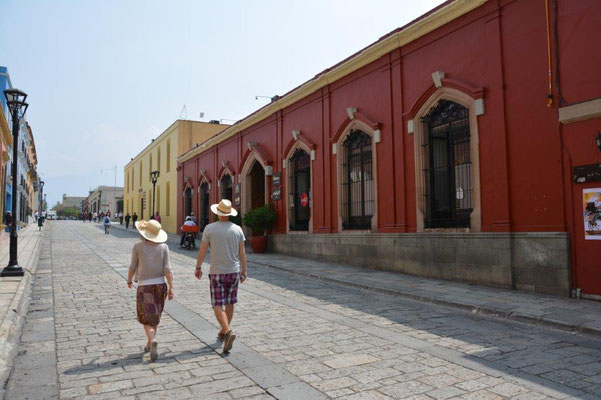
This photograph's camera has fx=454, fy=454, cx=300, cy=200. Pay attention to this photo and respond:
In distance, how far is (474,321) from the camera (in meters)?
6.79

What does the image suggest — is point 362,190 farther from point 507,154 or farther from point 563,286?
point 563,286

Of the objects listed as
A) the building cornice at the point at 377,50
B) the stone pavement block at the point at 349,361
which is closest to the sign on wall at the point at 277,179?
the building cornice at the point at 377,50

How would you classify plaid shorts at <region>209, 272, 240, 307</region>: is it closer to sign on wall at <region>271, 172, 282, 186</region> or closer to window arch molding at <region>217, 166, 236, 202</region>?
sign on wall at <region>271, 172, 282, 186</region>

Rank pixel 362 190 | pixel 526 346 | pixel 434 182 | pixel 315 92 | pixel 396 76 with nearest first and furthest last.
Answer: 1. pixel 526 346
2. pixel 434 182
3. pixel 396 76
4. pixel 362 190
5. pixel 315 92

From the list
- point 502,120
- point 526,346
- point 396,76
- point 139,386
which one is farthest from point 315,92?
point 139,386

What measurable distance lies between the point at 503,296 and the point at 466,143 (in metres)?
3.77

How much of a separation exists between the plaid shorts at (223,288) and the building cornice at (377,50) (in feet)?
27.4

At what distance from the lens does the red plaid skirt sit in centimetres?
486

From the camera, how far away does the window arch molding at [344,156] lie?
41.9ft

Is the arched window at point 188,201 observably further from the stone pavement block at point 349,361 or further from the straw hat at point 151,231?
the stone pavement block at point 349,361

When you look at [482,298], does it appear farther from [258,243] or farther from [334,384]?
→ [258,243]

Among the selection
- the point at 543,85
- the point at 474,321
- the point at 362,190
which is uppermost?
the point at 543,85

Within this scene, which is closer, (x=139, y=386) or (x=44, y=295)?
(x=139, y=386)

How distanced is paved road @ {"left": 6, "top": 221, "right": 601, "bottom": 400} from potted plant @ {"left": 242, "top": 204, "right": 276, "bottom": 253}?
9.54 m
